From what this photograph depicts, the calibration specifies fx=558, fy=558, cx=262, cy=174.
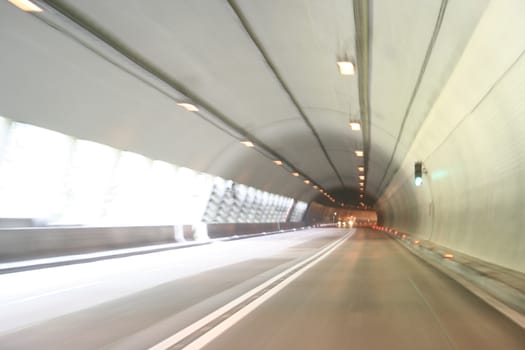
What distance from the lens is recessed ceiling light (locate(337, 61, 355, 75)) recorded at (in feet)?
46.4

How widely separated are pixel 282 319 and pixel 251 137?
61.6 ft

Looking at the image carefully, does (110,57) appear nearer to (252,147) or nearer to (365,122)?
(365,122)

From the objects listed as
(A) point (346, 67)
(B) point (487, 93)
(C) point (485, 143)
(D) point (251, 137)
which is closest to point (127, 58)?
(A) point (346, 67)

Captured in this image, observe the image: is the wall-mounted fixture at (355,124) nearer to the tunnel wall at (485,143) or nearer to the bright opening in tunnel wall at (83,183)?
the tunnel wall at (485,143)

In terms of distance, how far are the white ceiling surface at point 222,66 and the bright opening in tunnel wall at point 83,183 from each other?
1.56 m

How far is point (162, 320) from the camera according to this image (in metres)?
8.40

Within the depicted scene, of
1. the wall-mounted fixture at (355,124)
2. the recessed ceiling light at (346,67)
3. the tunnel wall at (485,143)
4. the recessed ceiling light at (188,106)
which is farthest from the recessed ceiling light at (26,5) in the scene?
the wall-mounted fixture at (355,124)

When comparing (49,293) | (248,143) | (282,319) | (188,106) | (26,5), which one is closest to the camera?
(282,319)

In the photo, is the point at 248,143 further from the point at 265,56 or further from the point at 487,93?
the point at 487,93

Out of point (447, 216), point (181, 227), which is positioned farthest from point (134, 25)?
point (181, 227)

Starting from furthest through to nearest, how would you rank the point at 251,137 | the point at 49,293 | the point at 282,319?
the point at 251,137
the point at 49,293
the point at 282,319

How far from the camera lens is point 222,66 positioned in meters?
15.6

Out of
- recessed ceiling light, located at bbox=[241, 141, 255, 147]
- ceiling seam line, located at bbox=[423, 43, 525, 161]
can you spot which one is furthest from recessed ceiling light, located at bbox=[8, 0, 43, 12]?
recessed ceiling light, located at bbox=[241, 141, 255, 147]

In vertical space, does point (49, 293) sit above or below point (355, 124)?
below
